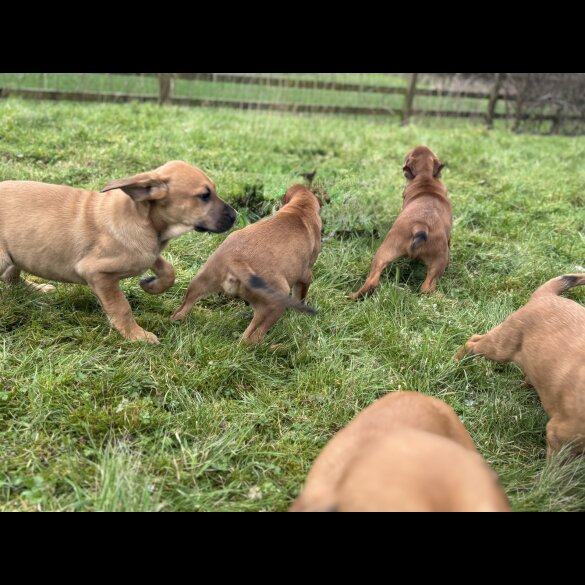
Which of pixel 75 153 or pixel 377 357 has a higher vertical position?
pixel 75 153

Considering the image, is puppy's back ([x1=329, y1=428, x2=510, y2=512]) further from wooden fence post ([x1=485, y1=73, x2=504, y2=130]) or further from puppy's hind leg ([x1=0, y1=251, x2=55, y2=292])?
wooden fence post ([x1=485, y1=73, x2=504, y2=130])

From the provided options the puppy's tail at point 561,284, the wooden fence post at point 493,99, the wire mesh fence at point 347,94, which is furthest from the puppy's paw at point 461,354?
the wooden fence post at point 493,99

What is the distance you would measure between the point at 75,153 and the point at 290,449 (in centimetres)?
586

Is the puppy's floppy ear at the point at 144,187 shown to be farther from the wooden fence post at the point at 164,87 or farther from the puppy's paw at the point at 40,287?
the wooden fence post at the point at 164,87

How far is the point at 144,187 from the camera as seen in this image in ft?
12.4

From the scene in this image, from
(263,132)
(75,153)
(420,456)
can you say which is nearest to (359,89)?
(263,132)

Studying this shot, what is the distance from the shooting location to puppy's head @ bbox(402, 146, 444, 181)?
5902 mm

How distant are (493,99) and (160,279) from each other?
47.8ft

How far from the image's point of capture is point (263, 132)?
1005 centimetres

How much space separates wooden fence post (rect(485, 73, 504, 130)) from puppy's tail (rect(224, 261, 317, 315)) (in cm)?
1422

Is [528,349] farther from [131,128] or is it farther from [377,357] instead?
[131,128]

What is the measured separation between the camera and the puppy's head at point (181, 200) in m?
3.82

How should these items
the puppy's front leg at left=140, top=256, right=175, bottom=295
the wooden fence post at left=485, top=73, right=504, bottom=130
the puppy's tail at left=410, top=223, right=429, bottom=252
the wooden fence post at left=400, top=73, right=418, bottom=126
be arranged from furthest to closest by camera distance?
the wooden fence post at left=485, top=73, right=504, bottom=130, the wooden fence post at left=400, top=73, right=418, bottom=126, the puppy's tail at left=410, top=223, right=429, bottom=252, the puppy's front leg at left=140, top=256, right=175, bottom=295

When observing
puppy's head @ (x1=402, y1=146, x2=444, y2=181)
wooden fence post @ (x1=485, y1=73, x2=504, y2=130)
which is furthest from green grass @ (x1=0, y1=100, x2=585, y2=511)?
wooden fence post @ (x1=485, y1=73, x2=504, y2=130)
